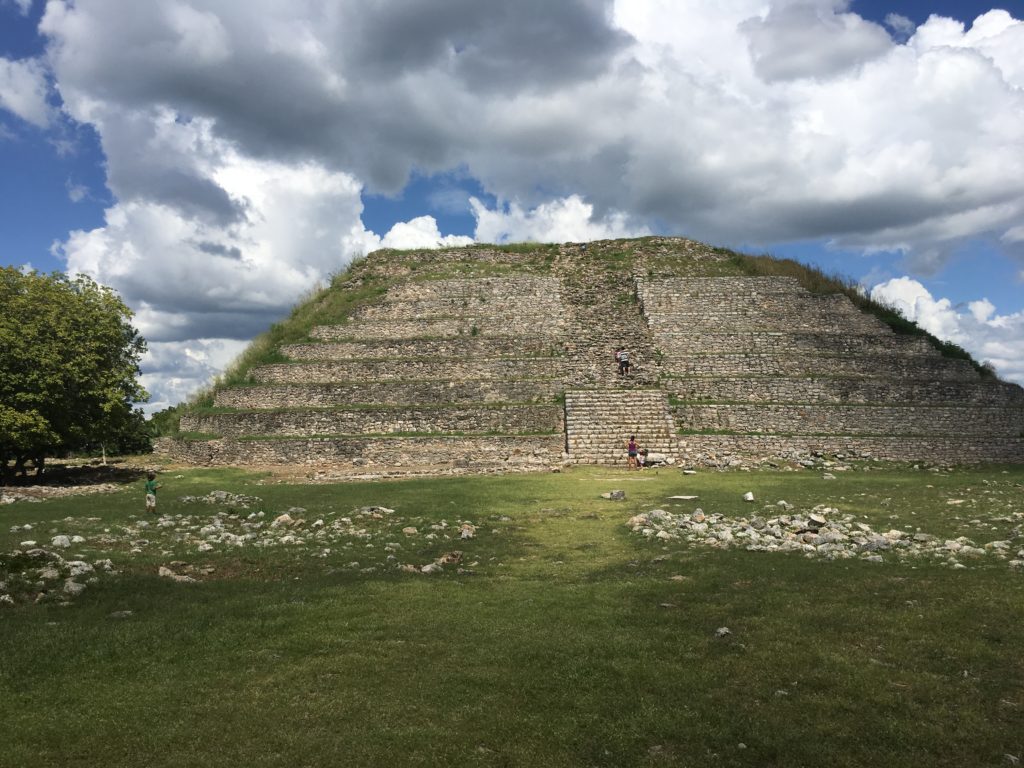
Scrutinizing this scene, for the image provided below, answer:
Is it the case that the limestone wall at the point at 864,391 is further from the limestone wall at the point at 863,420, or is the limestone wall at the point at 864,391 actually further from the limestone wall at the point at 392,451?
the limestone wall at the point at 392,451

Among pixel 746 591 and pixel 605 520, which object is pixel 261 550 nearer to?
pixel 605 520

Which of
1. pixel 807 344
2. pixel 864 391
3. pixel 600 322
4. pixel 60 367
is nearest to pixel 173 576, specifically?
pixel 60 367

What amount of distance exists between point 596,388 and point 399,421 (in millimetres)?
10449

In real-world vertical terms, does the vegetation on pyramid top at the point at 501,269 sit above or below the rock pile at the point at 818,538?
above

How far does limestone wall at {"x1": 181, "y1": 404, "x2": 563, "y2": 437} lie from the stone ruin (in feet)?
0.25

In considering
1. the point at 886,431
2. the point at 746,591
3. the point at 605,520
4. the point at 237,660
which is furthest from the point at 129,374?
the point at 886,431

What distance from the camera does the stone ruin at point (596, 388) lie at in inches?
1215

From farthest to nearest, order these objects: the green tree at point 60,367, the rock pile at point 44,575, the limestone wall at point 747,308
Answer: the limestone wall at point 747,308 < the green tree at point 60,367 < the rock pile at point 44,575

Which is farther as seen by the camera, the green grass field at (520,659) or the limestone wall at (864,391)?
the limestone wall at (864,391)

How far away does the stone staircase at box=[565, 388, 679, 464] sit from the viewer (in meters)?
30.5

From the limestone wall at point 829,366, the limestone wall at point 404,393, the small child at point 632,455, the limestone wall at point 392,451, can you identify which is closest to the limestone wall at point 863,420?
the limestone wall at point 829,366

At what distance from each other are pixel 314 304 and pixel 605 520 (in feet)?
117

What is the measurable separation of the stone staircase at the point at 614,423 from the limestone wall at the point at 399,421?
1155 mm

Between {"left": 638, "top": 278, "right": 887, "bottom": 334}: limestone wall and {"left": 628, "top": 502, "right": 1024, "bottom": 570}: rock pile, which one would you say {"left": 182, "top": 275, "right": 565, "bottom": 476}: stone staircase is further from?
{"left": 628, "top": 502, "right": 1024, "bottom": 570}: rock pile
